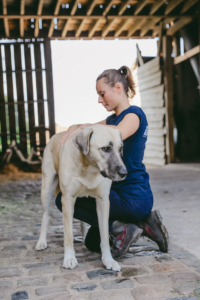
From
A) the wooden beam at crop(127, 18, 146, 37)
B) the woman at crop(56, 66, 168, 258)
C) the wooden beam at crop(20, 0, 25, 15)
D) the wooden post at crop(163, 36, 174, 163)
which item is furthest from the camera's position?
the wooden post at crop(163, 36, 174, 163)

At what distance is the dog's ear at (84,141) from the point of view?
89.0 inches

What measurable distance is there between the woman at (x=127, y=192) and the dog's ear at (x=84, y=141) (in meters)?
Result: 0.38

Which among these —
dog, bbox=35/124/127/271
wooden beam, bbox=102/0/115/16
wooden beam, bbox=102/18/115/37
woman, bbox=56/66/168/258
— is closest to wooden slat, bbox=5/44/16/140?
wooden beam, bbox=102/18/115/37

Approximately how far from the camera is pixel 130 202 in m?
2.67

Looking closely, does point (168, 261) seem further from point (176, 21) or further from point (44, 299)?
point (176, 21)

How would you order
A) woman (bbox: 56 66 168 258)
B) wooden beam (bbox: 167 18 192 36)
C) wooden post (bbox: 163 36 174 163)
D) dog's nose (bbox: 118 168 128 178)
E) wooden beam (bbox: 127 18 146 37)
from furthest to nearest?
wooden post (bbox: 163 36 174 163) → wooden beam (bbox: 127 18 146 37) → wooden beam (bbox: 167 18 192 36) → woman (bbox: 56 66 168 258) → dog's nose (bbox: 118 168 128 178)

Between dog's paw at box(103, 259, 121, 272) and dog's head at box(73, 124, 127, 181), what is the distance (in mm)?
679

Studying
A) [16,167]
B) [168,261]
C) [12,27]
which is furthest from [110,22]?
[168,261]

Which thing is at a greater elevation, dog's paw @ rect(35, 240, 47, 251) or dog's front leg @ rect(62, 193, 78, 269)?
dog's front leg @ rect(62, 193, 78, 269)

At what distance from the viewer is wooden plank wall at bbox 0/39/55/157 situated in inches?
416

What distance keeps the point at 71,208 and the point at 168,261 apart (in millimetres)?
857

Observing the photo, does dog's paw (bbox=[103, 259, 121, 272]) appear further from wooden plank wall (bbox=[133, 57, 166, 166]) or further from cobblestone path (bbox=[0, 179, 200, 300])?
wooden plank wall (bbox=[133, 57, 166, 166])

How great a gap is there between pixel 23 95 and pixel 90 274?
9145 mm

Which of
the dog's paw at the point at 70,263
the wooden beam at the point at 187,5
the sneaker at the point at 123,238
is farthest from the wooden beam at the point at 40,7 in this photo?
the dog's paw at the point at 70,263
